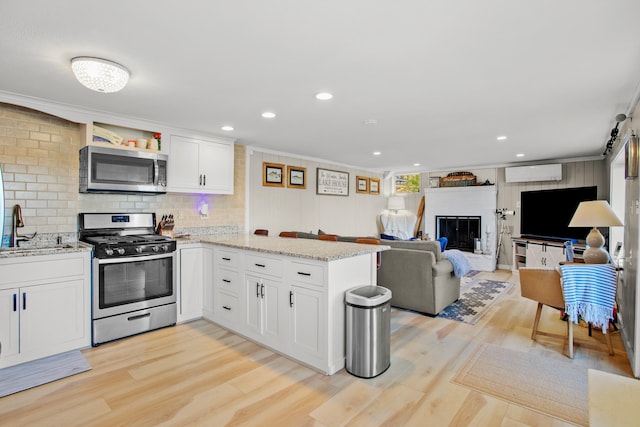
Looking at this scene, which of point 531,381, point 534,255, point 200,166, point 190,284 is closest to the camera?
point 531,381

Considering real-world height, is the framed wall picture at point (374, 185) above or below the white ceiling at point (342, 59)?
below

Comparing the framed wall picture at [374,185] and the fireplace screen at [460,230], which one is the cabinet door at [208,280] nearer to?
the framed wall picture at [374,185]

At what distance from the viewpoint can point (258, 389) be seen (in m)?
2.36

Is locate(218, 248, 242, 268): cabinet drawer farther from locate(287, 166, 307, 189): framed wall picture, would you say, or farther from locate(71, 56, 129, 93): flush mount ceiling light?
locate(287, 166, 307, 189): framed wall picture

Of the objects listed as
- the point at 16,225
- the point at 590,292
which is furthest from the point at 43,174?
the point at 590,292

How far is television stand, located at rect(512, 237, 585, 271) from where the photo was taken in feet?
18.9

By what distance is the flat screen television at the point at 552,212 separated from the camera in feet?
19.1

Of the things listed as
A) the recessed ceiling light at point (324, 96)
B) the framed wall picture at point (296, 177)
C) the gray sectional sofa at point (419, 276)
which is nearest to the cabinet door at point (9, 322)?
the recessed ceiling light at point (324, 96)

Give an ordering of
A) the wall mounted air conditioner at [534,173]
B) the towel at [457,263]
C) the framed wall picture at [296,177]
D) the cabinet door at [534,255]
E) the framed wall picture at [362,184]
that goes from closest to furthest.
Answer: the towel at [457,263], the framed wall picture at [296,177], the cabinet door at [534,255], the wall mounted air conditioner at [534,173], the framed wall picture at [362,184]

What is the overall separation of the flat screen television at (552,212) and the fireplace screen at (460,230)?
899 mm

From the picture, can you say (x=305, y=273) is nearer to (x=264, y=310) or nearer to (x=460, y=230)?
(x=264, y=310)

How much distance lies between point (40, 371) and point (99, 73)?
2339 mm

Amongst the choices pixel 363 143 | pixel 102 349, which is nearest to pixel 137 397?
pixel 102 349

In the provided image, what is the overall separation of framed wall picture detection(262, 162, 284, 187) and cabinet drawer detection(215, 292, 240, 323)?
2295mm
